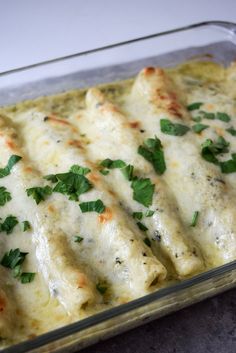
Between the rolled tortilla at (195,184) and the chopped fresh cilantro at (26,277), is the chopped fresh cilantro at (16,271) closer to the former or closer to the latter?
the chopped fresh cilantro at (26,277)

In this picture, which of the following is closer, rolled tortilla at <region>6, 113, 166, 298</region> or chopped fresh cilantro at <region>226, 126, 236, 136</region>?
rolled tortilla at <region>6, 113, 166, 298</region>

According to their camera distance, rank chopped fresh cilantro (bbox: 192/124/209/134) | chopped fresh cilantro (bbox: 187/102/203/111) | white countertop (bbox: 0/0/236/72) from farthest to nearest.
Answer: white countertop (bbox: 0/0/236/72) < chopped fresh cilantro (bbox: 187/102/203/111) < chopped fresh cilantro (bbox: 192/124/209/134)

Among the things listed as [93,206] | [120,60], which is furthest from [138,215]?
[120,60]

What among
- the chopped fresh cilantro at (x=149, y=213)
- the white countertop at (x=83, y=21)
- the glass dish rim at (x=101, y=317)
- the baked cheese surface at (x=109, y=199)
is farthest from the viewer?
the white countertop at (x=83, y=21)

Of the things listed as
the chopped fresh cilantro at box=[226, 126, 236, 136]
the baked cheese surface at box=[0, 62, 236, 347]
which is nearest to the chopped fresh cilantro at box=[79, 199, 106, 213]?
the baked cheese surface at box=[0, 62, 236, 347]

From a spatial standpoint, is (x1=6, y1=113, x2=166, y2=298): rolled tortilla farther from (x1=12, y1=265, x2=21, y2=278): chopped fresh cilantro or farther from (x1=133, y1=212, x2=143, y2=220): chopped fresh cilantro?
(x1=12, y1=265, x2=21, y2=278): chopped fresh cilantro

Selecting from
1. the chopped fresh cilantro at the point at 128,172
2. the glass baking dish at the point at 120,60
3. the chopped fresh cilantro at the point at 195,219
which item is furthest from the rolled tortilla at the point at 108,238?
the glass baking dish at the point at 120,60
